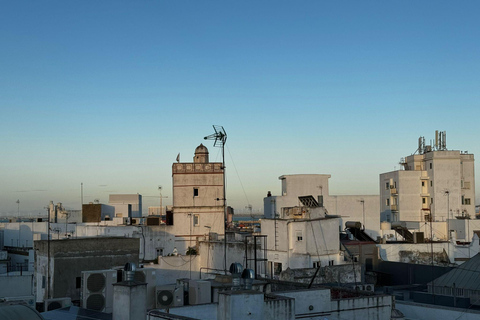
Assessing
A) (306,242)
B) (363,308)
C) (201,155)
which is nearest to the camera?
(363,308)

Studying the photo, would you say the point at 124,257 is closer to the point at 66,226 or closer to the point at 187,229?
the point at 187,229

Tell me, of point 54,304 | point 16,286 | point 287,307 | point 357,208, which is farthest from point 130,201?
point 287,307

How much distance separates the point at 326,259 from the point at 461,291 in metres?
12.8

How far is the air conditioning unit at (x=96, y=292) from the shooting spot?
2495 centimetres

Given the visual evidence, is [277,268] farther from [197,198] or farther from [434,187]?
[434,187]

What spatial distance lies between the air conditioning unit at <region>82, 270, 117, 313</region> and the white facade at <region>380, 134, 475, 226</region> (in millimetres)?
62390

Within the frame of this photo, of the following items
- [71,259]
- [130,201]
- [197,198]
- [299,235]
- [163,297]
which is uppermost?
[197,198]

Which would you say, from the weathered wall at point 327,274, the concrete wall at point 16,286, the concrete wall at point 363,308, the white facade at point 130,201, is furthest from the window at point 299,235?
the white facade at point 130,201

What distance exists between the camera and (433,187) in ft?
268

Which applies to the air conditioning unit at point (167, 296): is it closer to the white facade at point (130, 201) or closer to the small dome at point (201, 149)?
the small dome at point (201, 149)

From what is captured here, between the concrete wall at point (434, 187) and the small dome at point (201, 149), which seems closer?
the small dome at point (201, 149)

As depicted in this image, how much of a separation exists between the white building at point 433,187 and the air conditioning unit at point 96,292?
6239 cm

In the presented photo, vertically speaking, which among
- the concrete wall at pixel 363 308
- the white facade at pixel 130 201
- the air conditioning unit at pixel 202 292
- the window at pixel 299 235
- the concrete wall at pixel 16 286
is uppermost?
the white facade at pixel 130 201

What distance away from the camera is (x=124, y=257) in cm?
3797
